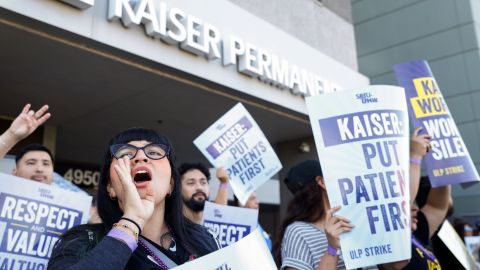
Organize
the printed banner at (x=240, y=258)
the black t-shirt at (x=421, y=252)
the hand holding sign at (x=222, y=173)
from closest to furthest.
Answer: the printed banner at (x=240, y=258)
the black t-shirt at (x=421, y=252)
the hand holding sign at (x=222, y=173)

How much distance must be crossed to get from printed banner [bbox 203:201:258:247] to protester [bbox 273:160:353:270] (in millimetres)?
940

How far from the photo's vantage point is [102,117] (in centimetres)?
754

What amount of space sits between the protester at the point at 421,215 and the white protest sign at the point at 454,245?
0.21 feet

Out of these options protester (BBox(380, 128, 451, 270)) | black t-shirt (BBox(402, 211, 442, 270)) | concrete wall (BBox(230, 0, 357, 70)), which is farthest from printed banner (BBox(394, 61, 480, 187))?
concrete wall (BBox(230, 0, 357, 70))

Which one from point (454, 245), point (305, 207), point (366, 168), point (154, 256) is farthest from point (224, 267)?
point (454, 245)

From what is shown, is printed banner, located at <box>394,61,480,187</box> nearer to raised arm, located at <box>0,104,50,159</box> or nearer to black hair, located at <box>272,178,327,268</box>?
black hair, located at <box>272,178,327,268</box>

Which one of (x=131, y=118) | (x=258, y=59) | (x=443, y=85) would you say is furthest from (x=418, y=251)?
(x=443, y=85)

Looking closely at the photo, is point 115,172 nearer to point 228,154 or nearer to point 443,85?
point 228,154

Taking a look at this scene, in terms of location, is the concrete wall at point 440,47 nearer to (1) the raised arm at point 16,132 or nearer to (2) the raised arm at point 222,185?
(2) the raised arm at point 222,185

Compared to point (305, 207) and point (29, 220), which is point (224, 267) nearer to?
point (305, 207)

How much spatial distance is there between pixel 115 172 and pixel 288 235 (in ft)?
3.69

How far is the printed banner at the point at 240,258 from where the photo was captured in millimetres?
1425

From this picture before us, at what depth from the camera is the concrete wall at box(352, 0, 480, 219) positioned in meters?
13.0

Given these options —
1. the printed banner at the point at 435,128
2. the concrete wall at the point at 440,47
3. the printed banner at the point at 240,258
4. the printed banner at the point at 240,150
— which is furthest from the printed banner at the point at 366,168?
the concrete wall at the point at 440,47
